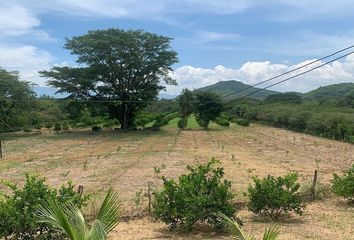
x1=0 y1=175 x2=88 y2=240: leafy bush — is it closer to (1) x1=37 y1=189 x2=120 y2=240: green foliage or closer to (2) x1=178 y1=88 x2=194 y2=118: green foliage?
(1) x1=37 y1=189 x2=120 y2=240: green foliage

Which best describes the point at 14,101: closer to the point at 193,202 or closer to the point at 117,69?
the point at 117,69

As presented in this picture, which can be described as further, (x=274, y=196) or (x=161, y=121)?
(x=161, y=121)

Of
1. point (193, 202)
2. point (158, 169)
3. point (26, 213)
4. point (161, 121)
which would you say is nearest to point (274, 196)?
point (193, 202)

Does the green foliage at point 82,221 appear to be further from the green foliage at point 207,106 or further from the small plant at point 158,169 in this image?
the green foliage at point 207,106

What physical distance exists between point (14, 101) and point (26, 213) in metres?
38.4

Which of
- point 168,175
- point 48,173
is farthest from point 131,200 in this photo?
point 48,173

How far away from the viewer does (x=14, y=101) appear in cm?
4350

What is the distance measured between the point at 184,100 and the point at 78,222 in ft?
159

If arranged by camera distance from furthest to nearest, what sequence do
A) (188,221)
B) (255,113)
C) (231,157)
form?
(255,113) → (231,157) → (188,221)

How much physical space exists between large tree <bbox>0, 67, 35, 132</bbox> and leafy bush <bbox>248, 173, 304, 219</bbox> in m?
35.5

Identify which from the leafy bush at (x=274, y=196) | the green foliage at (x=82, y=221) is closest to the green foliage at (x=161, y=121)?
the leafy bush at (x=274, y=196)

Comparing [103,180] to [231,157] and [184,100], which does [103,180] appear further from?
[184,100]

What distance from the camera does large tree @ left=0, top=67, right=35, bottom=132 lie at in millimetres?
42938

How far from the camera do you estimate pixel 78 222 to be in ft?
13.9
